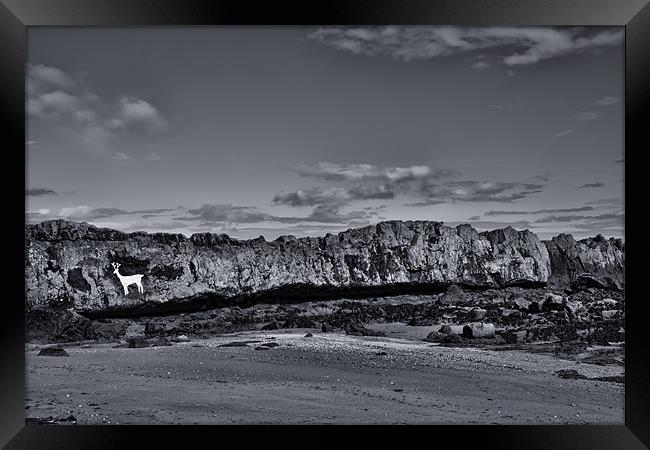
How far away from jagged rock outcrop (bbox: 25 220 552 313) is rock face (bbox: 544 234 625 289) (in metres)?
0.09

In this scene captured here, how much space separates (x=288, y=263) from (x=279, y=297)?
0.36 meters

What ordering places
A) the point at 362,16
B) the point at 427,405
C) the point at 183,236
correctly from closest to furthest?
the point at 362,16 → the point at 427,405 → the point at 183,236

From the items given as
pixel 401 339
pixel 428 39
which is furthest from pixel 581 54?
pixel 401 339

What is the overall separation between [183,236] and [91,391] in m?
1.54

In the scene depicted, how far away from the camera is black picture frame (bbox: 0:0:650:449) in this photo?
10.8ft

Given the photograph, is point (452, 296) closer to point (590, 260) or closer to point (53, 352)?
point (590, 260)

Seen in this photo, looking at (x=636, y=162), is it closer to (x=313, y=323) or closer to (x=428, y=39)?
(x=428, y=39)

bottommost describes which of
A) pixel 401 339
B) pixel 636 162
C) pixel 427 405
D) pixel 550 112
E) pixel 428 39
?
pixel 427 405

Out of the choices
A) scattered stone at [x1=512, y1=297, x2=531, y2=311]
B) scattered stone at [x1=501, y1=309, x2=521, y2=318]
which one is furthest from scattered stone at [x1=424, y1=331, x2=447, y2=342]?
scattered stone at [x1=512, y1=297, x2=531, y2=311]

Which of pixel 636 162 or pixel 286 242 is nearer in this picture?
pixel 636 162

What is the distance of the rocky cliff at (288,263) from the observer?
4.84 m

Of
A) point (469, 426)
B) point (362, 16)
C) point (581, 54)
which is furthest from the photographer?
point (581, 54)

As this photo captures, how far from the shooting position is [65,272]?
491cm

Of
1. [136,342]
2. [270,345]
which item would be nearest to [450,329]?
[270,345]
